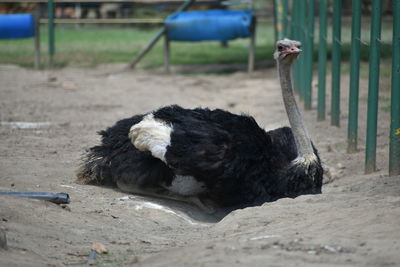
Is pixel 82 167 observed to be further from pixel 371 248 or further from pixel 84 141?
pixel 371 248

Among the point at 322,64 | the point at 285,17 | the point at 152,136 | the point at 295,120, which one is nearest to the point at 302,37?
the point at 322,64

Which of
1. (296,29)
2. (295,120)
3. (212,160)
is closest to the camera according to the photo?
(212,160)

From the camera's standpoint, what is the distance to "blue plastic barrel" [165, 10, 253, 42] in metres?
15.3

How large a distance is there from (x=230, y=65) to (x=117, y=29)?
8.34 meters

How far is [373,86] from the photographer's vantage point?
6977 mm

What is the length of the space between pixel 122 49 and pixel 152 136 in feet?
42.3

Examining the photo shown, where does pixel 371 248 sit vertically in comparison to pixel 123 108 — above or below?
above

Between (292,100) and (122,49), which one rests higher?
(292,100)

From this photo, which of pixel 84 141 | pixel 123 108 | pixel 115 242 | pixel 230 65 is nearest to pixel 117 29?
pixel 230 65

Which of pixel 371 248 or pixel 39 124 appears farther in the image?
pixel 39 124

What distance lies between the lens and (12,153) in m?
7.45

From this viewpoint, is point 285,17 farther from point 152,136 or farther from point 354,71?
point 152,136

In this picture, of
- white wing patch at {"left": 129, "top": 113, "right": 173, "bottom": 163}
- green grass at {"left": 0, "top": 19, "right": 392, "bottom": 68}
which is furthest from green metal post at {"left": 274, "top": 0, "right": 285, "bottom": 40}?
white wing patch at {"left": 129, "top": 113, "right": 173, "bottom": 163}

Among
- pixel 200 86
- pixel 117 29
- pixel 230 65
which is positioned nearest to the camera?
pixel 200 86
